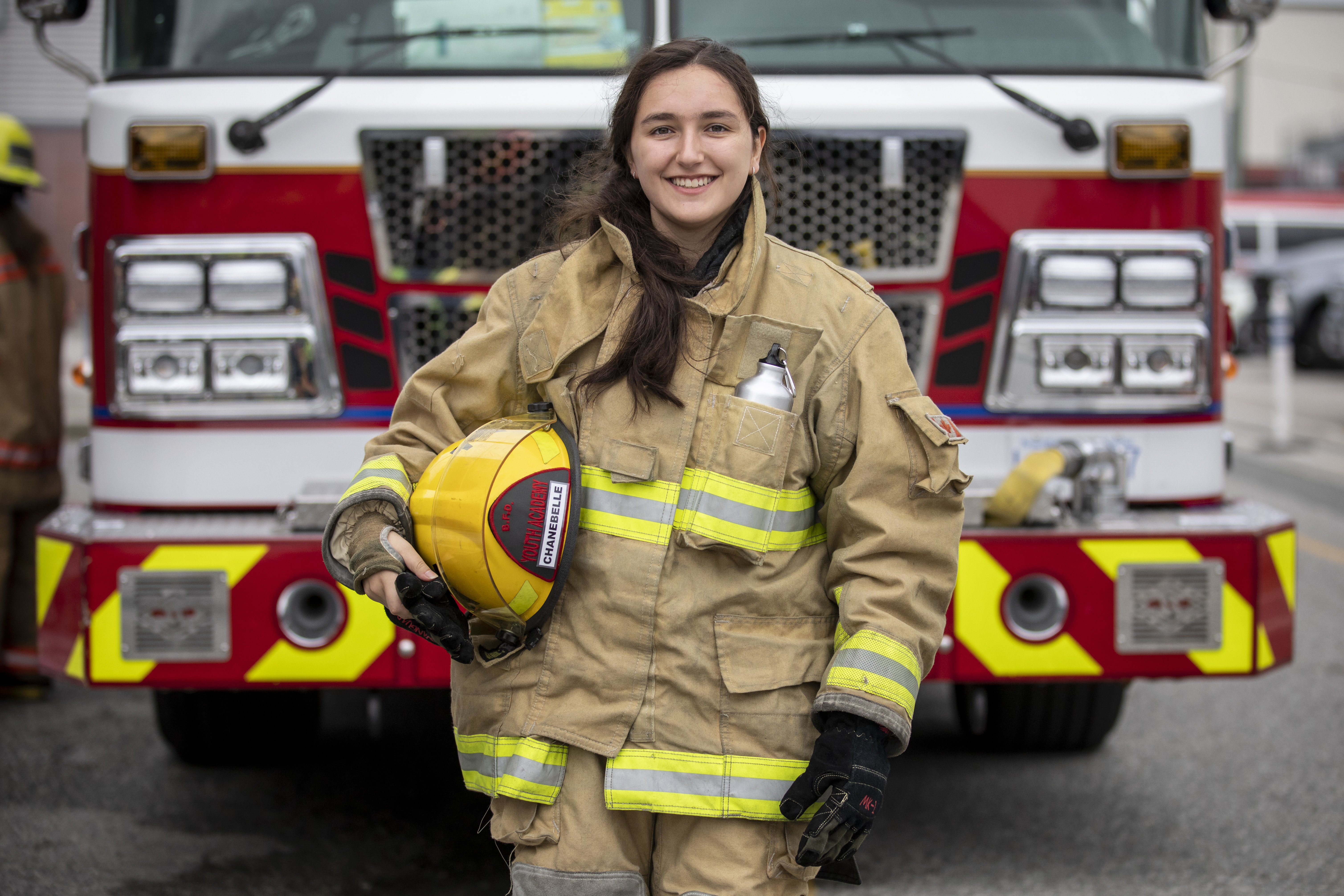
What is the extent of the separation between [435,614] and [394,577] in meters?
0.10

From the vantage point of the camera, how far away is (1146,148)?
3.32 m

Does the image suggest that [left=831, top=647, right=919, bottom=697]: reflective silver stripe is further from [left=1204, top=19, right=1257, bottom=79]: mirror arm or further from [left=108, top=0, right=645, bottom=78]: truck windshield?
[left=1204, top=19, right=1257, bottom=79]: mirror arm

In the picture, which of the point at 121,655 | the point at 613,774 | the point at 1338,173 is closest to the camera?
the point at 613,774

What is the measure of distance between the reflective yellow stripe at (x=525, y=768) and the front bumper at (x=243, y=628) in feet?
3.05

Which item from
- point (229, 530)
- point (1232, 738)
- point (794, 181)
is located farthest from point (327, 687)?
point (1232, 738)

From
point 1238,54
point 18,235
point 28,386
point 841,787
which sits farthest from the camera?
point 18,235

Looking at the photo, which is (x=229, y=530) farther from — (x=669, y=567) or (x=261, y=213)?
(x=669, y=567)

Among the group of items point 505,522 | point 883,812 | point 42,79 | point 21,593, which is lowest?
point 883,812

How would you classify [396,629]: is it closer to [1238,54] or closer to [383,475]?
[383,475]

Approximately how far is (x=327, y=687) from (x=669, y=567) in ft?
4.17

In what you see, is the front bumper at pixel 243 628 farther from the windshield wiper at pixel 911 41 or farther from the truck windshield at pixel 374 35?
the windshield wiper at pixel 911 41

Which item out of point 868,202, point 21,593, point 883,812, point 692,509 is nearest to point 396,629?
point 692,509

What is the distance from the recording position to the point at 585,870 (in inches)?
83.1

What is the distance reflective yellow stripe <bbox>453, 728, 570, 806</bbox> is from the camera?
83.2 inches
